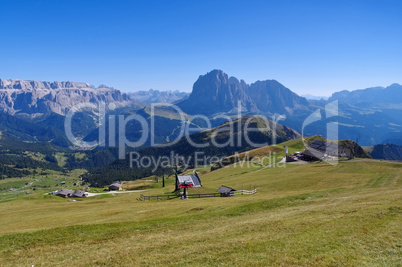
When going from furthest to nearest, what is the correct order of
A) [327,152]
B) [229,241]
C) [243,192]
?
[327,152] → [243,192] → [229,241]

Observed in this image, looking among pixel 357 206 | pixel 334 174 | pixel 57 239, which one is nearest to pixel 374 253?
pixel 357 206

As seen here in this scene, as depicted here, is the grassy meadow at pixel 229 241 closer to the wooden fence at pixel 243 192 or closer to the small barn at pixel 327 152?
the wooden fence at pixel 243 192

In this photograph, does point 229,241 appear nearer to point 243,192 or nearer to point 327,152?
point 243,192

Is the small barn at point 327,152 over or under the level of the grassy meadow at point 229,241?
under

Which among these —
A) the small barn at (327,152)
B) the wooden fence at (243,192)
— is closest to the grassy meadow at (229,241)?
the wooden fence at (243,192)

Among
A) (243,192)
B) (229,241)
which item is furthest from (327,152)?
(229,241)

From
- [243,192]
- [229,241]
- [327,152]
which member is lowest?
[243,192]

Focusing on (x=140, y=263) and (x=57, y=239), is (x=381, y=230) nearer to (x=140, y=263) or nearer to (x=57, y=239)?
(x=140, y=263)

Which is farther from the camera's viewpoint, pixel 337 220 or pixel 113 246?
pixel 337 220

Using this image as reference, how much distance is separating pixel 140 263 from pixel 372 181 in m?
56.4

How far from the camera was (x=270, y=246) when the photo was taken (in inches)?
713

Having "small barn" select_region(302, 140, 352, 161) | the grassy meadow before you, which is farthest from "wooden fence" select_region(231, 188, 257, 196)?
"small barn" select_region(302, 140, 352, 161)

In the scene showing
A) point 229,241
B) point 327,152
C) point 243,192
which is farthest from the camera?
point 327,152

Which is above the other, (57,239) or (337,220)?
(337,220)
